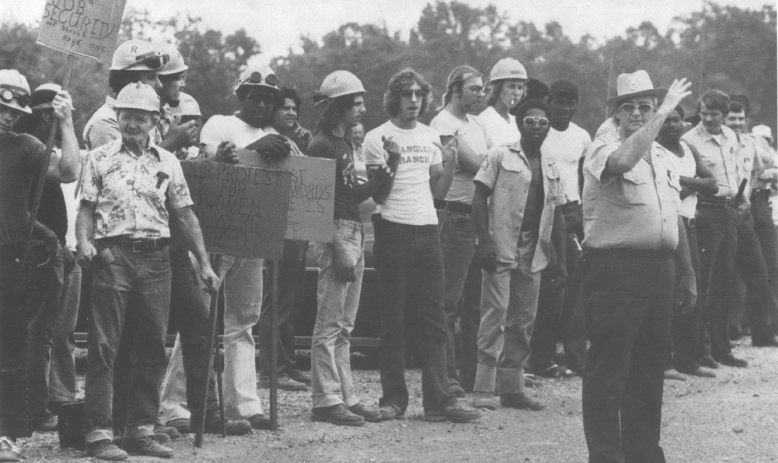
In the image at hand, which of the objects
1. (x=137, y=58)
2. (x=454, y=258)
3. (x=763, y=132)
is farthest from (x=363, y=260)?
(x=763, y=132)

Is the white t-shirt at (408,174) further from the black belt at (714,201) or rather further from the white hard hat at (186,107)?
the black belt at (714,201)

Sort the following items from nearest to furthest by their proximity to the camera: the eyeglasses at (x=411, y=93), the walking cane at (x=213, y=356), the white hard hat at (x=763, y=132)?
the walking cane at (x=213, y=356) → the eyeglasses at (x=411, y=93) → the white hard hat at (x=763, y=132)

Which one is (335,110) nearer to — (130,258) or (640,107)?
(130,258)

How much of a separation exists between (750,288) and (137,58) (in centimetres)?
791

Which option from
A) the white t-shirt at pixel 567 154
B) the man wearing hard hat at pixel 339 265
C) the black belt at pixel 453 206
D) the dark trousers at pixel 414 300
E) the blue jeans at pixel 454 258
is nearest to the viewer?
the man wearing hard hat at pixel 339 265

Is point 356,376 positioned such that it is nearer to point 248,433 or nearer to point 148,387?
point 248,433

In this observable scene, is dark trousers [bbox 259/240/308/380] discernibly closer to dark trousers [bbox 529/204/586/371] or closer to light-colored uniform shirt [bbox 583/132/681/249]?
dark trousers [bbox 529/204/586/371]

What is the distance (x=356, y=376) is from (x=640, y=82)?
14.9 feet

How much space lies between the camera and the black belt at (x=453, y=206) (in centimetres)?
943

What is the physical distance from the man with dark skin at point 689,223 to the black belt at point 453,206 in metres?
2.30

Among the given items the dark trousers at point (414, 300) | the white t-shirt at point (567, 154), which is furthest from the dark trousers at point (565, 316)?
the dark trousers at point (414, 300)

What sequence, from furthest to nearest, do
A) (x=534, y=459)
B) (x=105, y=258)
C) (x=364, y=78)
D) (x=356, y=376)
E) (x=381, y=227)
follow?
(x=364, y=78), (x=356, y=376), (x=381, y=227), (x=534, y=459), (x=105, y=258)

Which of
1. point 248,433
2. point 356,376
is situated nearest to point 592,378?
point 248,433

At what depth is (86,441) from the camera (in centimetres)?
666
